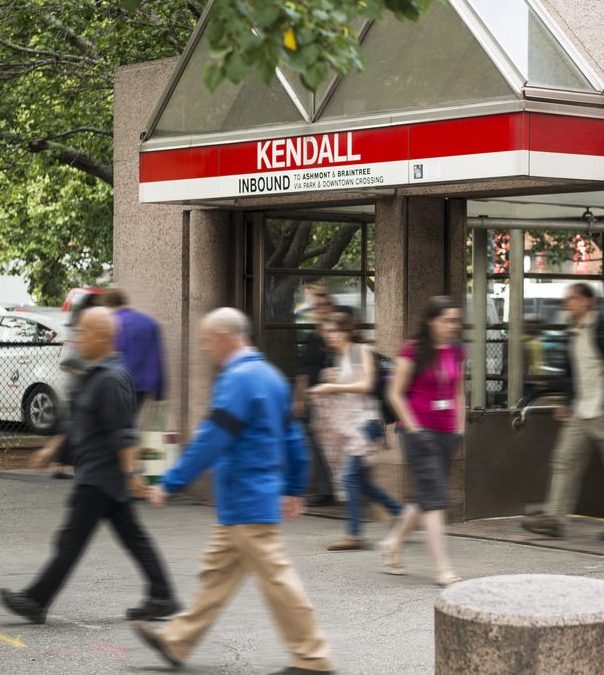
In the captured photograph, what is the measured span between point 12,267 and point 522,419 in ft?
107

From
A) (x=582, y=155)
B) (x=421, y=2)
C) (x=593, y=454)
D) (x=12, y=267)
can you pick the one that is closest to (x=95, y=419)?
(x=421, y=2)

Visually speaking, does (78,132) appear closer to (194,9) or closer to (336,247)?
(194,9)

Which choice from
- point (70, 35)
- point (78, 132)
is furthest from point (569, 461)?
point (78, 132)

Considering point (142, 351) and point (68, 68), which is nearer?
point (142, 351)

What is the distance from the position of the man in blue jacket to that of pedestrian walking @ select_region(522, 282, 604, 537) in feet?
13.5

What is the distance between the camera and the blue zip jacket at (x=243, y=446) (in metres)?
5.98

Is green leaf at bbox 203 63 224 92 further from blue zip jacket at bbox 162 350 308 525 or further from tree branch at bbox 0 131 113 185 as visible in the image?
tree branch at bbox 0 131 113 185

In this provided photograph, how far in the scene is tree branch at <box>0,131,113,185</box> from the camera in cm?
2061

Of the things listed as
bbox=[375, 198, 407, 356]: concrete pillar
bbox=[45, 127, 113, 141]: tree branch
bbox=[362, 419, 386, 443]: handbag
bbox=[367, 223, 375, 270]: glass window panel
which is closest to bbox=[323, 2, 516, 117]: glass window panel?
bbox=[375, 198, 407, 356]: concrete pillar

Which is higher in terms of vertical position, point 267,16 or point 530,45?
point 530,45

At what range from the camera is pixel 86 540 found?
7281 millimetres

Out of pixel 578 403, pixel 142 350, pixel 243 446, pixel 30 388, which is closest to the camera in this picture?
pixel 243 446

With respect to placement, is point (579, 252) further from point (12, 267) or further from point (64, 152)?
point (12, 267)

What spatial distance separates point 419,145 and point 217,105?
7.86 ft
